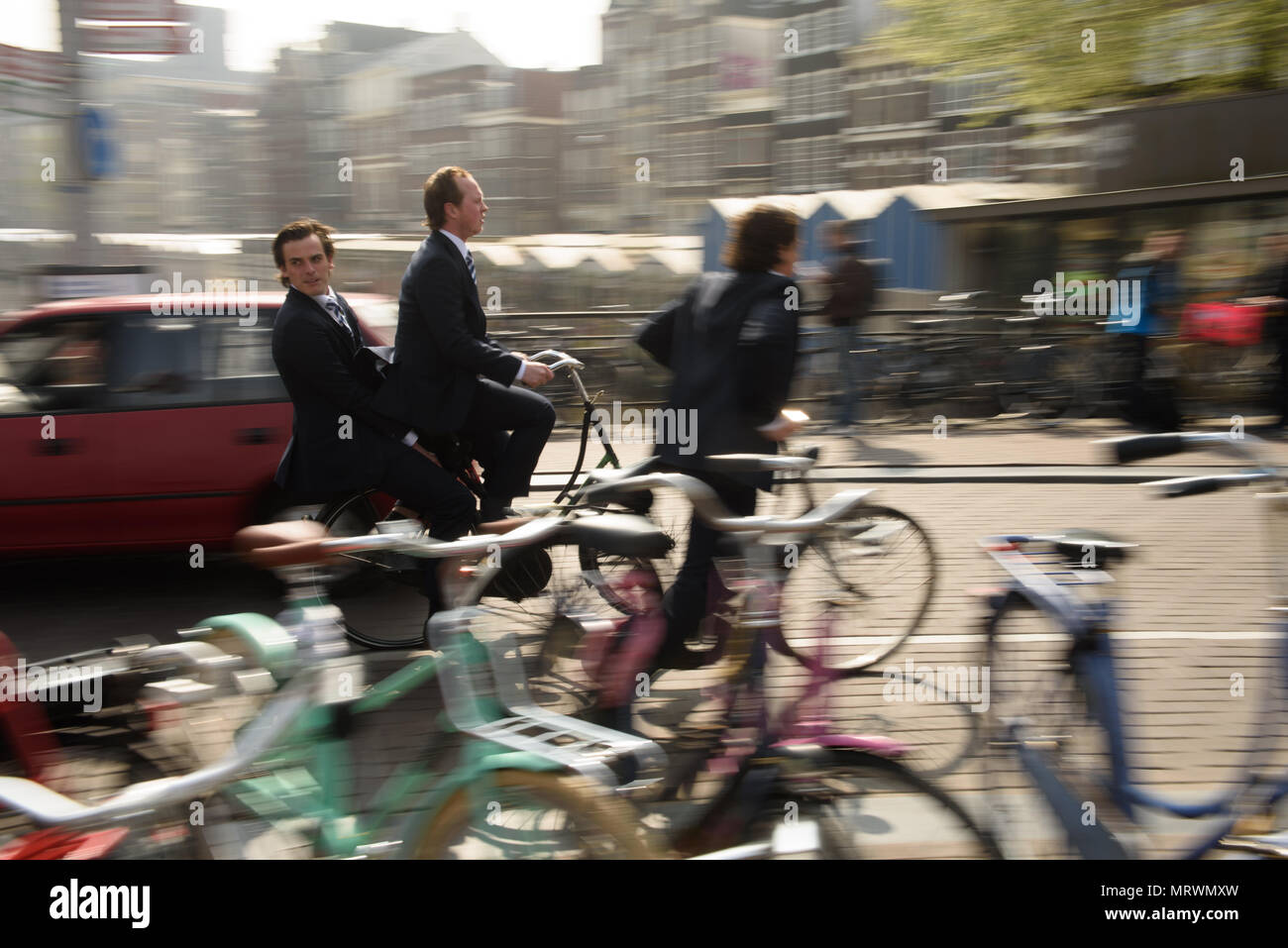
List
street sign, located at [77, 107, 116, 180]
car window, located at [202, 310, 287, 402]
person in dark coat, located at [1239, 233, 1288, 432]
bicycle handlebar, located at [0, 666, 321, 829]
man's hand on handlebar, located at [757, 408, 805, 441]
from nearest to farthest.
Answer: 1. bicycle handlebar, located at [0, 666, 321, 829]
2. man's hand on handlebar, located at [757, 408, 805, 441]
3. car window, located at [202, 310, 287, 402]
4. street sign, located at [77, 107, 116, 180]
5. person in dark coat, located at [1239, 233, 1288, 432]

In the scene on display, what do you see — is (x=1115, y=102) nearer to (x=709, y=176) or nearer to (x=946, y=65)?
(x=946, y=65)

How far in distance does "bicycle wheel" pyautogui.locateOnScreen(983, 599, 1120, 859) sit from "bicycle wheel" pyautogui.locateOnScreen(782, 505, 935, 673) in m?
1.30

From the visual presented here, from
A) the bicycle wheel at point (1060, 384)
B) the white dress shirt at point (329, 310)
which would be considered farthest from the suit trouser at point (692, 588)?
the bicycle wheel at point (1060, 384)

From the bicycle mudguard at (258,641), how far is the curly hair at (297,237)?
2502 millimetres

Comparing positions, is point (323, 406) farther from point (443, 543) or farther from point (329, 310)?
point (443, 543)

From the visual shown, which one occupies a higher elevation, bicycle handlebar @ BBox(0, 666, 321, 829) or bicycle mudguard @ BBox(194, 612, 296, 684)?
bicycle mudguard @ BBox(194, 612, 296, 684)

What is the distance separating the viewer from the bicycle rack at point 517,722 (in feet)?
7.39

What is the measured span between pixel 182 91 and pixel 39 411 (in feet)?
244

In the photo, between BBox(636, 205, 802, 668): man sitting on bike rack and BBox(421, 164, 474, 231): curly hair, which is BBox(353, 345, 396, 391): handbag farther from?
BBox(636, 205, 802, 668): man sitting on bike rack

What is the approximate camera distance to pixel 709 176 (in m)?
62.3

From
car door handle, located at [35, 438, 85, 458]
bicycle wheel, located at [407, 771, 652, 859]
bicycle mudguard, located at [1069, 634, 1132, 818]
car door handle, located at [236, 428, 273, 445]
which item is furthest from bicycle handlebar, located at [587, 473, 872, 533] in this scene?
car door handle, located at [35, 438, 85, 458]

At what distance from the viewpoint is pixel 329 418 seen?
4867mm

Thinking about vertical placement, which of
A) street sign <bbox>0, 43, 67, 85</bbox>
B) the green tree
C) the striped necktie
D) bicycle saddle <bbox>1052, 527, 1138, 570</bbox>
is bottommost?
bicycle saddle <bbox>1052, 527, 1138, 570</bbox>

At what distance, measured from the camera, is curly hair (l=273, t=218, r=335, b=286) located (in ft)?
15.7
